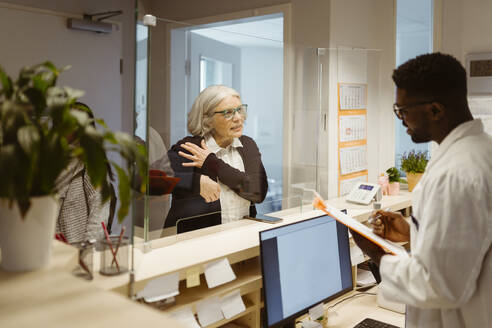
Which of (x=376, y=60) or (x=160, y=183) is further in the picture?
(x=376, y=60)

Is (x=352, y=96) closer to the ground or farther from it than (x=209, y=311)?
farther from it

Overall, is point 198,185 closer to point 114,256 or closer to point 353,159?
point 114,256

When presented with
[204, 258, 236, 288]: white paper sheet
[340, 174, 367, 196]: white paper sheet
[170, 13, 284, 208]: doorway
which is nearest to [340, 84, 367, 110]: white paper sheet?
[340, 174, 367, 196]: white paper sheet

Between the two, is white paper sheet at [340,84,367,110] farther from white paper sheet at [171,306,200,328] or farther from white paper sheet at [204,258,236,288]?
white paper sheet at [171,306,200,328]

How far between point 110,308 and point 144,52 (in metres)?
0.83

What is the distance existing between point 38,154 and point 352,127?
2.60 m

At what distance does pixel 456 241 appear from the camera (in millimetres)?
1129

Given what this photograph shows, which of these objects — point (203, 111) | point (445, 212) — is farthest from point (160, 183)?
point (445, 212)

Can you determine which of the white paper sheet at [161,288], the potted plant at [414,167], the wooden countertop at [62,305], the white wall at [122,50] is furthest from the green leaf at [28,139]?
the white wall at [122,50]

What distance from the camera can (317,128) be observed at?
242 centimetres

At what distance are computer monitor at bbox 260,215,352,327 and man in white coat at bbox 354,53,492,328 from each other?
32 centimetres

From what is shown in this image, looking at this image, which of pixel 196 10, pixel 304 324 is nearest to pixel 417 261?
pixel 304 324

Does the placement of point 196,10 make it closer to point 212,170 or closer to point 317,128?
point 317,128

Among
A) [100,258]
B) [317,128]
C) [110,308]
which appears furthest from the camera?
[317,128]
